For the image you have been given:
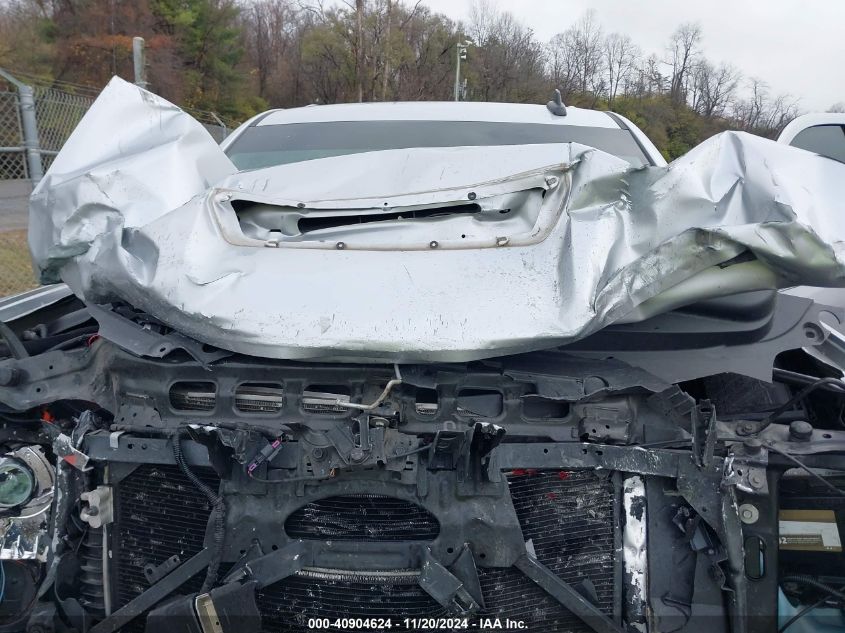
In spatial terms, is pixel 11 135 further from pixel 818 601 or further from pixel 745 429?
pixel 818 601

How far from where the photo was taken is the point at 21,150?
24.2 ft

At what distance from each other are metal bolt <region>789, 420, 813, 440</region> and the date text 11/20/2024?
0.86 m

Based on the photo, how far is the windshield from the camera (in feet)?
10.6

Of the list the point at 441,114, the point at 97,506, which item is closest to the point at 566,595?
the point at 97,506

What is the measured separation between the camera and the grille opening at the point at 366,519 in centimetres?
186

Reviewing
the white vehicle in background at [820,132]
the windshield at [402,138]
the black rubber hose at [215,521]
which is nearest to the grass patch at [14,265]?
the windshield at [402,138]

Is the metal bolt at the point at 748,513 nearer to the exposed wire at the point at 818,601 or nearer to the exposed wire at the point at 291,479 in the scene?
the exposed wire at the point at 818,601

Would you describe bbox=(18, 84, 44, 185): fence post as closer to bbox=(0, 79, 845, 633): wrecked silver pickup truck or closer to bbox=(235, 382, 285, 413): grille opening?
bbox=(0, 79, 845, 633): wrecked silver pickup truck

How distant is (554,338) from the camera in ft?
5.74

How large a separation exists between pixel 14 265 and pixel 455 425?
7614mm

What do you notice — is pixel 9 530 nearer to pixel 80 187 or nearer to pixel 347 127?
pixel 80 187

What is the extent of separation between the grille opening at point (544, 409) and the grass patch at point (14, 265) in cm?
699

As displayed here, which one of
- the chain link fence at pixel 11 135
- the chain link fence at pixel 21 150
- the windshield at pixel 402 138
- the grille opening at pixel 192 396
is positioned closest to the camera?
the grille opening at pixel 192 396

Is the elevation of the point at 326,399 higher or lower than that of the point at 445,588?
higher
